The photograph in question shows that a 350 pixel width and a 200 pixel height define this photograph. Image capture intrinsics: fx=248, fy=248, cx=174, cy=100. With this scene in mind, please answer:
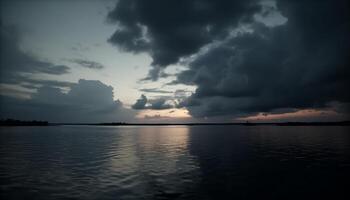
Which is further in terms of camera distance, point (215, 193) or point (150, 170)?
point (150, 170)

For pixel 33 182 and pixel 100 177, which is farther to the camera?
pixel 100 177

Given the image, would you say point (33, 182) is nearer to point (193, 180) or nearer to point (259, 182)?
point (193, 180)

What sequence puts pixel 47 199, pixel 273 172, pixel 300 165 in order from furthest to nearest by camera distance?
pixel 300 165 < pixel 273 172 < pixel 47 199

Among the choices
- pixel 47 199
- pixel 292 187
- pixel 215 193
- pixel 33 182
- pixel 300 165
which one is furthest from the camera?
pixel 300 165

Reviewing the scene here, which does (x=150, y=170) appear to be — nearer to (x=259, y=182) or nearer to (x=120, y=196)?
(x=120, y=196)

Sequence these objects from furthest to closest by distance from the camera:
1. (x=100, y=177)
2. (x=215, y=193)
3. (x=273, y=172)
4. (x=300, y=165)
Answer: (x=300, y=165)
(x=273, y=172)
(x=100, y=177)
(x=215, y=193)

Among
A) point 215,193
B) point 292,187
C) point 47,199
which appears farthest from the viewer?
point 292,187

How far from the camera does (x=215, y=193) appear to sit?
2312 centimetres

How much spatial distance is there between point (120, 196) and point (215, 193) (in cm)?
869

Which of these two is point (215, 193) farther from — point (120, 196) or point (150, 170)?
point (150, 170)

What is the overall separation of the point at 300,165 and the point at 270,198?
19.6m

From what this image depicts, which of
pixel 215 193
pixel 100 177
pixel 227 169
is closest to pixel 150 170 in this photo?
pixel 100 177

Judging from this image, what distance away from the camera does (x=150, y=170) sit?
34.2 m

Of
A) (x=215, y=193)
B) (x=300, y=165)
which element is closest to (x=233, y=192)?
(x=215, y=193)
